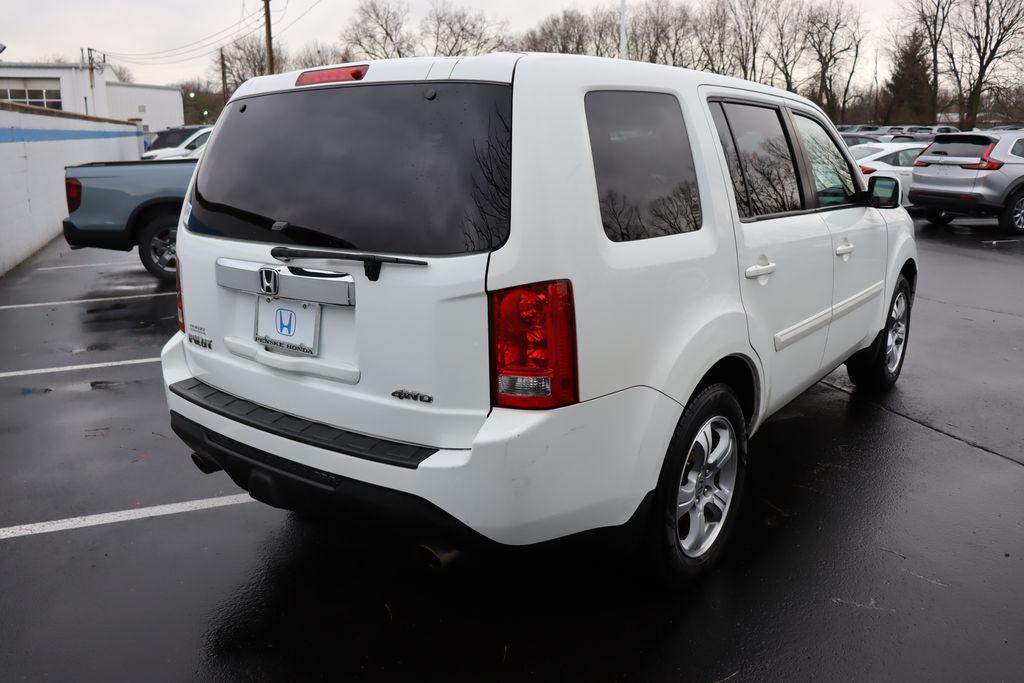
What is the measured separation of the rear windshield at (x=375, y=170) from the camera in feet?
7.79

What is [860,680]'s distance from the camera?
2.62m

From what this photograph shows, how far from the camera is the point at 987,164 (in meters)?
15.0

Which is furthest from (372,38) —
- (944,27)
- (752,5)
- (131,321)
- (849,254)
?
(849,254)

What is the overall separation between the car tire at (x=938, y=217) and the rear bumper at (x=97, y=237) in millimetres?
15021

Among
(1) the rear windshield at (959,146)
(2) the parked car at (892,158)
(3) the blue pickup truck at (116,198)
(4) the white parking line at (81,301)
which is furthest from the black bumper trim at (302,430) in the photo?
(2) the parked car at (892,158)

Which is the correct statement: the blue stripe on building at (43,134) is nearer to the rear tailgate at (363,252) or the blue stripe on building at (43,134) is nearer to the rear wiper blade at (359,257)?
the rear tailgate at (363,252)

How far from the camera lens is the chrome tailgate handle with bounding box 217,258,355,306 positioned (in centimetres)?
253

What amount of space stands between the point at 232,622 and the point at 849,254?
340cm

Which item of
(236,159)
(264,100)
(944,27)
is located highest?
(944,27)

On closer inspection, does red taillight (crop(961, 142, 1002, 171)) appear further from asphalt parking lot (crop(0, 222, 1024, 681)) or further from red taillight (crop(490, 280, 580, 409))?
red taillight (crop(490, 280, 580, 409))

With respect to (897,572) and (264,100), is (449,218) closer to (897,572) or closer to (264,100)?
(264,100)

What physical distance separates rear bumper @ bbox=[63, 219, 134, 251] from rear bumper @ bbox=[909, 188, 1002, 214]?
Answer: 553 inches

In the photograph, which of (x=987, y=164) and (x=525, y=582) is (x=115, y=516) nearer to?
(x=525, y=582)

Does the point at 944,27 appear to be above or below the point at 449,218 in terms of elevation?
above
